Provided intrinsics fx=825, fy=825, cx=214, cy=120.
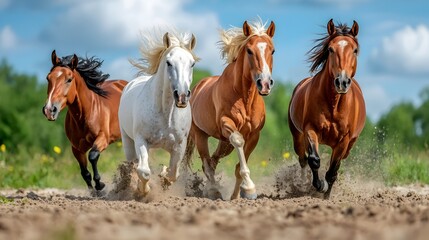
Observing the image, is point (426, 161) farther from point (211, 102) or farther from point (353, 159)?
point (211, 102)

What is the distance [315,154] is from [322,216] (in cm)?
427

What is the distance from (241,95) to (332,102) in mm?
1145

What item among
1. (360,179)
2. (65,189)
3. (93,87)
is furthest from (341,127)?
(65,189)

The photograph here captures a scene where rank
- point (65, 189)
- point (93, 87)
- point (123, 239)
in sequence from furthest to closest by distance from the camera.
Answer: point (65, 189) < point (93, 87) < point (123, 239)

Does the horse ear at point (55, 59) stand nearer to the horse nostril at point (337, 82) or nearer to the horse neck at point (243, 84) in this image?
the horse neck at point (243, 84)

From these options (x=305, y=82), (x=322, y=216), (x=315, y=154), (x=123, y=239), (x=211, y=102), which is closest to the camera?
(x=123, y=239)

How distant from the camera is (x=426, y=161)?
52.9 ft

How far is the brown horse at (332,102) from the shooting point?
32.8 feet

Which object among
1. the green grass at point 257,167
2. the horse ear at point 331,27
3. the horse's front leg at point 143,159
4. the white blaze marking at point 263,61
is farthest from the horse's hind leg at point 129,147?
the horse ear at point 331,27

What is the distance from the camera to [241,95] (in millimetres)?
10352

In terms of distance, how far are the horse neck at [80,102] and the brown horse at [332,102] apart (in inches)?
129

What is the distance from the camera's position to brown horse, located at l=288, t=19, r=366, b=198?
9.98 meters

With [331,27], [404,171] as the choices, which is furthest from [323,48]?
[404,171]

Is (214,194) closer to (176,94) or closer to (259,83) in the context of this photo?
(259,83)
